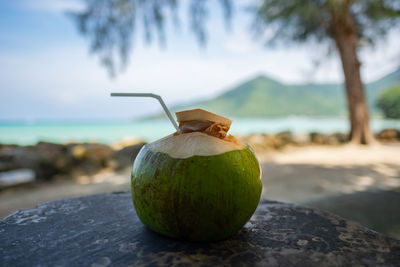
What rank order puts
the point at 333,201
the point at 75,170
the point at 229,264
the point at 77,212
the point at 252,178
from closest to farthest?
the point at 229,264
the point at 252,178
the point at 77,212
the point at 333,201
the point at 75,170

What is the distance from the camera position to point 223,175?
2.16 ft

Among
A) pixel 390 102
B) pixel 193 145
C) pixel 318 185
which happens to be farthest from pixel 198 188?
pixel 390 102

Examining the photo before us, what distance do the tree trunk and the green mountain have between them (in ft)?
64.2

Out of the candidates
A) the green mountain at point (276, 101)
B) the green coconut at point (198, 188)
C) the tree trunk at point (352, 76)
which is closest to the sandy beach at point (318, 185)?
the tree trunk at point (352, 76)

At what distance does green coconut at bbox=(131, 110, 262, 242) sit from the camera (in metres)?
0.65

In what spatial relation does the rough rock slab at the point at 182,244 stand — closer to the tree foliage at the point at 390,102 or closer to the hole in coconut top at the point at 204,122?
the hole in coconut top at the point at 204,122

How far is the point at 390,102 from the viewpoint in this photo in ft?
27.1

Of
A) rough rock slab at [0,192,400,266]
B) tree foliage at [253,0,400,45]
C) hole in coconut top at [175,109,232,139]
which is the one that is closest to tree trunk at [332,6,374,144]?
tree foliage at [253,0,400,45]

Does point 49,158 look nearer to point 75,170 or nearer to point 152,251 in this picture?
point 75,170

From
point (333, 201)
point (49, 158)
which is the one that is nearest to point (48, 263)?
point (333, 201)

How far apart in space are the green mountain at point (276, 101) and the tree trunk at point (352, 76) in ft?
64.2

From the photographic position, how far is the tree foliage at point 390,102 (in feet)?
24.0

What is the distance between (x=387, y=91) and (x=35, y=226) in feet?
37.2

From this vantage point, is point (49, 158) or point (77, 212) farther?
point (49, 158)
